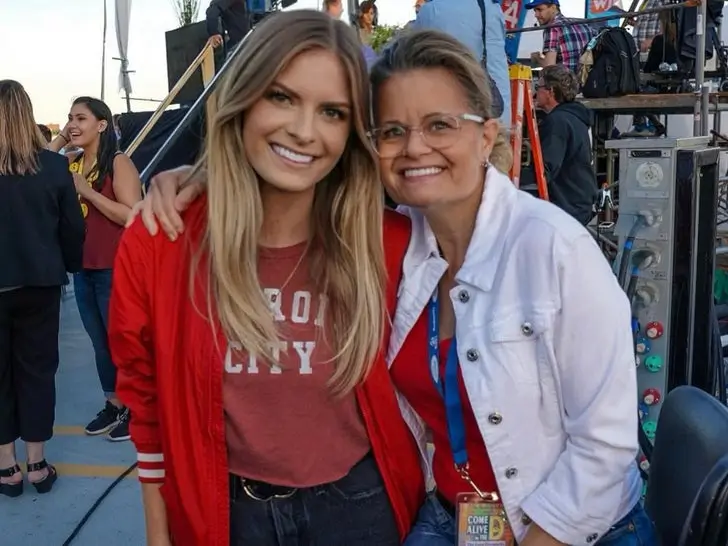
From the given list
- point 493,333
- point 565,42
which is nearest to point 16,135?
point 493,333

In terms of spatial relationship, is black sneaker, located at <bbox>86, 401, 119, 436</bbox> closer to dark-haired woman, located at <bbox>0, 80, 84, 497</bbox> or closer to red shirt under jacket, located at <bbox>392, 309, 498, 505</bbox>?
dark-haired woman, located at <bbox>0, 80, 84, 497</bbox>

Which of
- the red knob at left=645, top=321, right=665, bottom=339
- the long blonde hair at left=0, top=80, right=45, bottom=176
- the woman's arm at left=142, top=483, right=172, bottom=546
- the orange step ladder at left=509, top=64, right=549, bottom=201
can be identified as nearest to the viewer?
the woman's arm at left=142, top=483, right=172, bottom=546

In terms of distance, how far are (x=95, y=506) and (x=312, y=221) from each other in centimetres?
236

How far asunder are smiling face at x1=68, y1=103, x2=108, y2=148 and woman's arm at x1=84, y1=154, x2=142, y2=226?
0.75 ft

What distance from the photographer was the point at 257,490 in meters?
1.67

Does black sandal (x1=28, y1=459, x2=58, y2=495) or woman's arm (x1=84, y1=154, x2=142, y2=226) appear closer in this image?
black sandal (x1=28, y1=459, x2=58, y2=495)

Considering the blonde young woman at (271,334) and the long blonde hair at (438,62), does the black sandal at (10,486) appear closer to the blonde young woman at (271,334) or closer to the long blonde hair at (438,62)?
the blonde young woman at (271,334)

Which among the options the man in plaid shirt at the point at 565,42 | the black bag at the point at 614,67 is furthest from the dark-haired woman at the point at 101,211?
A: the man in plaid shirt at the point at 565,42

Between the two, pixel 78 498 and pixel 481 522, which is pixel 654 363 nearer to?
pixel 481 522

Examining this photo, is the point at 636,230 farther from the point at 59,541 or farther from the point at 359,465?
the point at 59,541

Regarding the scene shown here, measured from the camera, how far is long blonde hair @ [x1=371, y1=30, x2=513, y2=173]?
1641 millimetres

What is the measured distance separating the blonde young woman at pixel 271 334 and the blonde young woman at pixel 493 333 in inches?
3.3

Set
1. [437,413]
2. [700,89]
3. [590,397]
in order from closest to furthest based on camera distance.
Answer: [590,397]
[437,413]
[700,89]

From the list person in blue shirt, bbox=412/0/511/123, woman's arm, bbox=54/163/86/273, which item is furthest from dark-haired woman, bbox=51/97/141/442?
person in blue shirt, bbox=412/0/511/123
